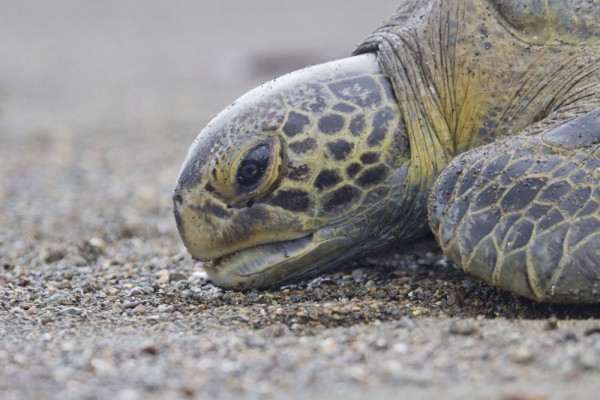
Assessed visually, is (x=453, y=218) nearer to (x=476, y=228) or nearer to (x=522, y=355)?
(x=476, y=228)

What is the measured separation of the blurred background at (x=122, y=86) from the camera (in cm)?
604

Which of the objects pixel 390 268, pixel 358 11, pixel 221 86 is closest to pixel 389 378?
pixel 390 268

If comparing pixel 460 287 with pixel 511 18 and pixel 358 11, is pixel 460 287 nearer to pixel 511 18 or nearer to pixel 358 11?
pixel 511 18

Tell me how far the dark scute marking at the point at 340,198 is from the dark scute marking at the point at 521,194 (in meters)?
0.67

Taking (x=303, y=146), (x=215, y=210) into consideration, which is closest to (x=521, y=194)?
(x=303, y=146)

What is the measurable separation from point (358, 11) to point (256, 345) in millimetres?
17960

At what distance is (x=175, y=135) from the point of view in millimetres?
8742

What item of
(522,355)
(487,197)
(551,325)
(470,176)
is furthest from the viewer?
(470,176)

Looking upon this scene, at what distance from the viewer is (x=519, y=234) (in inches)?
110

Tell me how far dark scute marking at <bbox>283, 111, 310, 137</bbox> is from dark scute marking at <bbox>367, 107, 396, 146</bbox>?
0.26 m

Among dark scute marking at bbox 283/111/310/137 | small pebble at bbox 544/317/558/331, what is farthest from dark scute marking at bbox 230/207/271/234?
small pebble at bbox 544/317/558/331

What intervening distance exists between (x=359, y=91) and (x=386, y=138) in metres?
0.24

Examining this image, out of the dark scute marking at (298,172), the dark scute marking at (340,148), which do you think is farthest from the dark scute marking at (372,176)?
the dark scute marking at (298,172)

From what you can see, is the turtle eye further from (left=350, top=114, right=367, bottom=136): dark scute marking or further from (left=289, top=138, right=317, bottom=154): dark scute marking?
(left=350, top=114, right=367, bottom=136): dark scute marking
